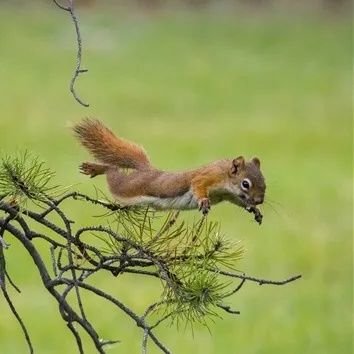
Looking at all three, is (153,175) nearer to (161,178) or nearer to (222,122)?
(161,178)

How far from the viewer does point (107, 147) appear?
183 cm

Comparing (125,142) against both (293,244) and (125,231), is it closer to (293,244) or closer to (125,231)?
(125,231)

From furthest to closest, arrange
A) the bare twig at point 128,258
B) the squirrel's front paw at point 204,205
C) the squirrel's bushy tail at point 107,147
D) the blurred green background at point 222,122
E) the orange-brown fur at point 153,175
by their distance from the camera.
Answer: the blurred green background at point 222,122 < the squirrel's bushy tail at point 107,147 < the orange-brown fur at point 153,175 < the squirrel's front paw at point 204,205 < the bare twig at point 128,258

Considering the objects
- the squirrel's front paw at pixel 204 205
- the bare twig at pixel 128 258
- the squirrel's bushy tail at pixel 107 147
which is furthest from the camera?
the squirrel's bushy tail at pixel 107 147

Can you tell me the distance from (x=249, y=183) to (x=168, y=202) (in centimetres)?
15

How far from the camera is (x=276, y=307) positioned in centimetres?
591

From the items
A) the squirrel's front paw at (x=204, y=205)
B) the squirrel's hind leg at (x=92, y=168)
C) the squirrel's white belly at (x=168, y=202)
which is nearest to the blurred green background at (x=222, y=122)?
the squirrel's hind leg at (x=92, y=168)

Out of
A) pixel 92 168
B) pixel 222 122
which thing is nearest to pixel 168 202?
pixel 92 168

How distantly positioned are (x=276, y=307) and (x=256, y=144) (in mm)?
4719

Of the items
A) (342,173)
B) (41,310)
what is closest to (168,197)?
(41,310)

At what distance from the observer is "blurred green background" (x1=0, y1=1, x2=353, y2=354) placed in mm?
5516

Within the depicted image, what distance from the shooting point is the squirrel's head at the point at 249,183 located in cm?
162

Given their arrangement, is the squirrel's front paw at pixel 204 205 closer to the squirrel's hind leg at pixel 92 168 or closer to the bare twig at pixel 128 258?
the bare twig at pixel 128 258

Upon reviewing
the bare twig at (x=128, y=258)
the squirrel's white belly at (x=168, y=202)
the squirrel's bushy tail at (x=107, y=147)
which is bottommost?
the bare twig at (x=128, y=258)
